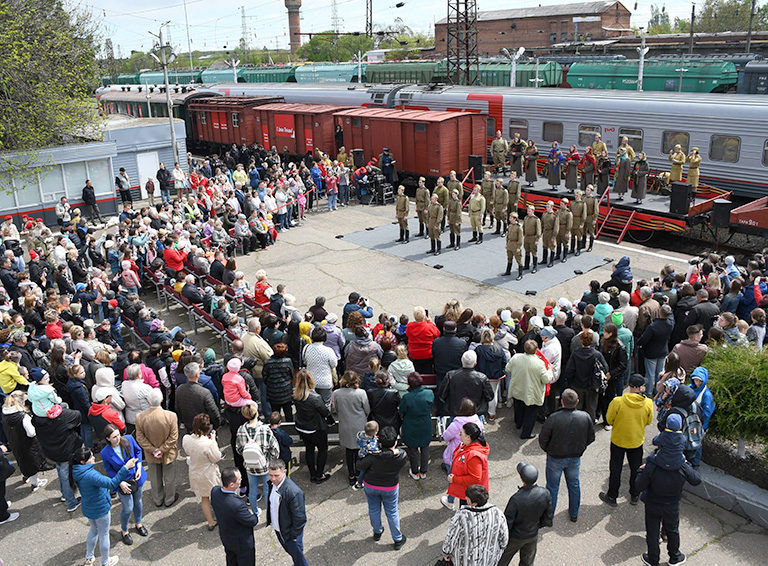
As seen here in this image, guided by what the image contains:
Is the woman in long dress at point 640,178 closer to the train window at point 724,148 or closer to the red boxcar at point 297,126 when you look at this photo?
the train window at point 724,148

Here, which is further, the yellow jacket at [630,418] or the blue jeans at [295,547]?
the yellow jacket at [630,418]

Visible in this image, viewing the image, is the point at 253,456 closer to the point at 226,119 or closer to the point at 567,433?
the point at 567,433

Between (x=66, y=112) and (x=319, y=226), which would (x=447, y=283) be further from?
(x=66, y=112)

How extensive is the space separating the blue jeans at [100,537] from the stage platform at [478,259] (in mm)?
10252

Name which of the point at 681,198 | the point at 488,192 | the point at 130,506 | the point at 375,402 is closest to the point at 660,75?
the point at 681,198

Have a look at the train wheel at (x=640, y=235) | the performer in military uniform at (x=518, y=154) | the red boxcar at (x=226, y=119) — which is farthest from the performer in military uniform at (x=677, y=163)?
the red boxcar at (x=226, y=119)

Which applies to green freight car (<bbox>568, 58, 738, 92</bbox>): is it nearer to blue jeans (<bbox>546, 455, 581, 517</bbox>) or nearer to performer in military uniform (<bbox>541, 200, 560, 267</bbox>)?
performer in military uniform (<bbox>541, 200, 560, 267</bbox>)

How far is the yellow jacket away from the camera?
697 centimetres

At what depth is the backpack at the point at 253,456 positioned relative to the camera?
680 cm

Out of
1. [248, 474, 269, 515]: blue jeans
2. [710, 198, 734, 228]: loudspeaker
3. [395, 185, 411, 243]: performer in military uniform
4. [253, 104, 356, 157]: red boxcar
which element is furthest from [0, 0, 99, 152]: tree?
[710, 198, 734, 228]: loudspeaker

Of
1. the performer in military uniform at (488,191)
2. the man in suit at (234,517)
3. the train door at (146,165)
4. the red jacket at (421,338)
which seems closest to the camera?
the man in suit at (234,517)

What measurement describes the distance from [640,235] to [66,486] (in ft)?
52.4

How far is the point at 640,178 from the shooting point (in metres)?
17.4

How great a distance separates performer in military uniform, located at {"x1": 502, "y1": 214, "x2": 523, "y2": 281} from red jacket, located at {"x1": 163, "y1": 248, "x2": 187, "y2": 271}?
296 inches
